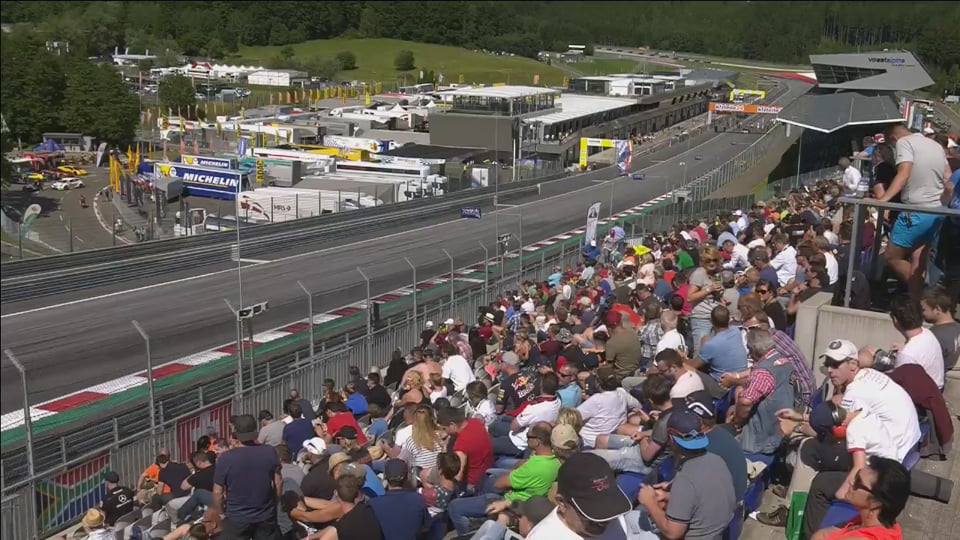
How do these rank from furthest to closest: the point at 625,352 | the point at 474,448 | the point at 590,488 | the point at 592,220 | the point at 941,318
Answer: the point at 592,220 < the point at 625,352 < the point at 941,318 < the point at 474,448 < the point at 590,488

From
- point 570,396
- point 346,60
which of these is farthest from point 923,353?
point 346,60

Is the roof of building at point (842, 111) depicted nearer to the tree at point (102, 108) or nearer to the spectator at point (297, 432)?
the spectator at point (297, 432)

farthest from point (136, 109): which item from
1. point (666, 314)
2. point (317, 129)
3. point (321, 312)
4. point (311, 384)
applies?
point (666, 314)

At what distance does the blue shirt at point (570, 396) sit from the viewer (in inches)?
311

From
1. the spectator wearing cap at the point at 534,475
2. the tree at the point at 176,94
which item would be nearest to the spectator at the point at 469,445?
the spectator wearing cap at the point at 534,475

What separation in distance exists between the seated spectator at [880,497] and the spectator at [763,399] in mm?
2454

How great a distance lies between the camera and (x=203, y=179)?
46469 millimetres

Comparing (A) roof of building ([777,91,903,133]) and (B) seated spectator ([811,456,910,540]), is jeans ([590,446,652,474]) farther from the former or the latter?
(A) roof of building ([777,91,903,133])

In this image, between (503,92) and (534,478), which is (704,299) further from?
(503,92)

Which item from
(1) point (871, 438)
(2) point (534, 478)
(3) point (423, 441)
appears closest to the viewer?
(1) point (871, 438)

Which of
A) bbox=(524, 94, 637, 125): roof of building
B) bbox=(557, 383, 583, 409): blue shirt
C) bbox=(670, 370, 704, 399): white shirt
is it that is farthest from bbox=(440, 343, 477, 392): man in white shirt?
bbox=(524, 94, 637, 125): roof of building

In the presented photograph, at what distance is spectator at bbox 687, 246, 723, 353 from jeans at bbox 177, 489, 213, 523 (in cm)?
465

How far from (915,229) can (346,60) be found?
116 m

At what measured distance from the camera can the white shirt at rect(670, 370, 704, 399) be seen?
6602 millimetres
